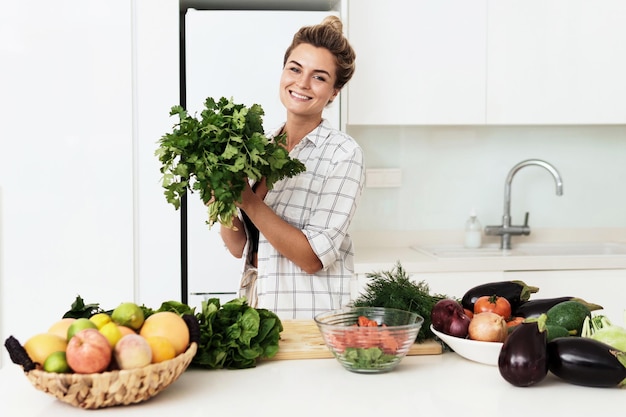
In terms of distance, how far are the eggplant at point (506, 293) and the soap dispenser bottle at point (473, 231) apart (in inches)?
78.7

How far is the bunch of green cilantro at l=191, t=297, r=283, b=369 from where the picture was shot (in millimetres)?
1648

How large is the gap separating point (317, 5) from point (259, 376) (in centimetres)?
225

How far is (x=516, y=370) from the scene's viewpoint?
1504mm

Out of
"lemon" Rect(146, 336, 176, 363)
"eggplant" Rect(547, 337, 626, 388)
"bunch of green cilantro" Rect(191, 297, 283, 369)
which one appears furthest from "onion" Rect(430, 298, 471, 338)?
"lemon" Rect(146, 336, 176, 363)

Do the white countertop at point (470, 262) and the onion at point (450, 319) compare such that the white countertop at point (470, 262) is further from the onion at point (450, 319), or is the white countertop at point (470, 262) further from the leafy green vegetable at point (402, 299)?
the onion at point (450, 319)

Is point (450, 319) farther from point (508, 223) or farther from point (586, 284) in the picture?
point (508, 223)

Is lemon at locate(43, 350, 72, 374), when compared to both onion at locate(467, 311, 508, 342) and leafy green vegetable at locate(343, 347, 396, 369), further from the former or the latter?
onion at locate(467, 311, 508, 342)

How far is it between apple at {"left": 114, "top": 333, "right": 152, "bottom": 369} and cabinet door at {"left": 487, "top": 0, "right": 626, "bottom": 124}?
253cm

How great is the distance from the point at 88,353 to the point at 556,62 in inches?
112

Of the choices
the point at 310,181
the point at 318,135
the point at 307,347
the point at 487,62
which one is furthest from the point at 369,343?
the point at 487,62

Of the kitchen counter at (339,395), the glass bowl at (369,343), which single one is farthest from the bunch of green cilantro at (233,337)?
the glass bowl at (369,343)

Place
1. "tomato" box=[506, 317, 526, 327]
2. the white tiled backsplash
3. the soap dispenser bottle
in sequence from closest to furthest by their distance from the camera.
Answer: "tomato" box=[506, 317, 526, 327] < the soap dispenser bottle < the white tiled backsplash

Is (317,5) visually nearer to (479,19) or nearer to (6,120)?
(479,19)

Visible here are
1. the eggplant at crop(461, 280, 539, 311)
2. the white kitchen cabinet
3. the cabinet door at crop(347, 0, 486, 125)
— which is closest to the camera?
the eggplant at crop(461, 280, 539, 311)
